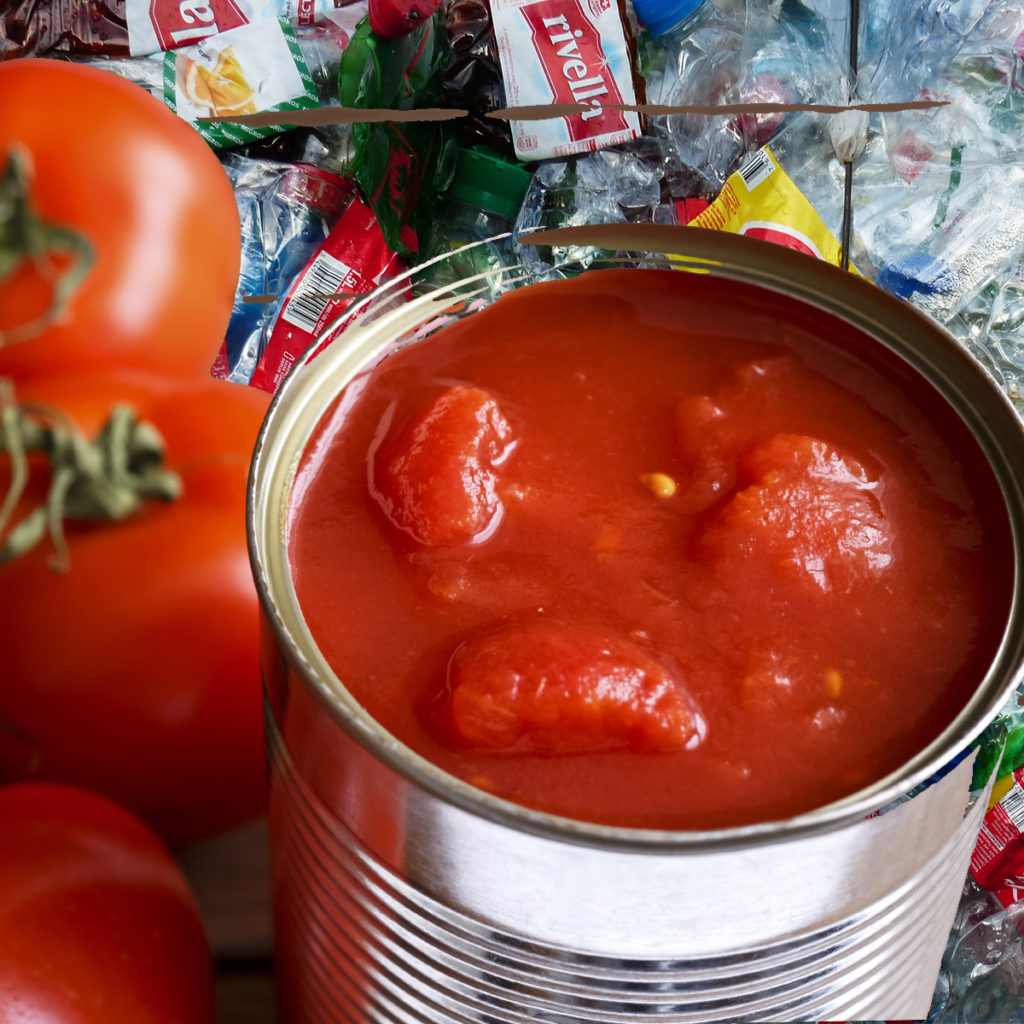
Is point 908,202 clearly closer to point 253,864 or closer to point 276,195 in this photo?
point 276,195

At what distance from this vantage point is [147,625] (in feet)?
2.88

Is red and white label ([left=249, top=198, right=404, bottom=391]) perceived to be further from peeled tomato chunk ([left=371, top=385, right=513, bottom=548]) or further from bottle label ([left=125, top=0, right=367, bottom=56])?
peeled tomato chunk ([left=371, top=385, right=513, bottom=548])

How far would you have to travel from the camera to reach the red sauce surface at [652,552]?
0.59 metres

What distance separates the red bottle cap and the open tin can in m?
0.74

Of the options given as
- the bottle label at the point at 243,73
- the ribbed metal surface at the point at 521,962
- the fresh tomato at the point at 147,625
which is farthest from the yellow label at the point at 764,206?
the ribbed metal surface at the point at 521,962

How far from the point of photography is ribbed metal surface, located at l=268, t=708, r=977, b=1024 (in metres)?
0.58

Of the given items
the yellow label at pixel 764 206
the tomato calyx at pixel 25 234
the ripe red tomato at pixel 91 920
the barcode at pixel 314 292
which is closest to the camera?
the tomato calyx at pixel 25 234

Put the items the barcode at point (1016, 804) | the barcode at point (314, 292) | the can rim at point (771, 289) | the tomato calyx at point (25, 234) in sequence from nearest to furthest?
the tomato calyx at point (25, 234) → the can rim at point (771, 289) → the barcode at point (1016, 804) → the barcode at point (314, 292)

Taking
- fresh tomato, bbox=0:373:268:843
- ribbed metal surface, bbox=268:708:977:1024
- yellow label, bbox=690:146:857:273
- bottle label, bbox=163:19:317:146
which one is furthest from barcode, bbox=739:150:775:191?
ribbed metal surface, bbox=268:708:977:1024

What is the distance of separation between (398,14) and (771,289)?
77 cm

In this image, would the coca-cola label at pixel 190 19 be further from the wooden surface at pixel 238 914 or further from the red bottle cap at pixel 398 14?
the wooden surface at pixel 238 914

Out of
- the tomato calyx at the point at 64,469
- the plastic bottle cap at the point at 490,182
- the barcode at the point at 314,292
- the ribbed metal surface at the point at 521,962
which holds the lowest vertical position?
the barcode at the point at 314,292

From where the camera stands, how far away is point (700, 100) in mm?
1405

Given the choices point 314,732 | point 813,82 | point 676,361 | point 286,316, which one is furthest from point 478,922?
point 813,82
